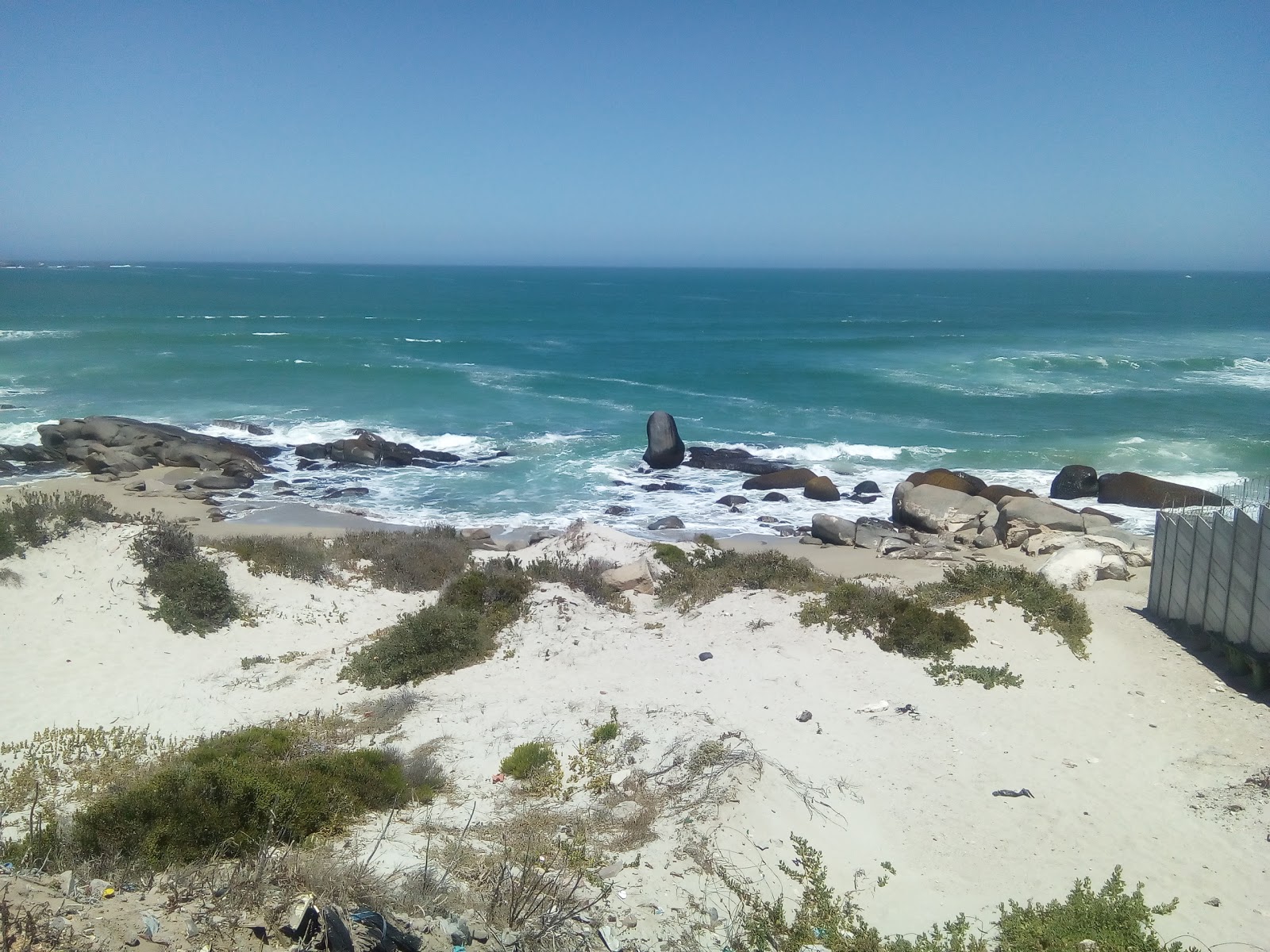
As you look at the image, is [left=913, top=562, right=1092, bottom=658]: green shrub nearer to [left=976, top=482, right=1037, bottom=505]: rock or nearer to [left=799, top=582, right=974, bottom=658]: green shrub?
[left=799, top=582, right=974, bottom=658]: green shrub

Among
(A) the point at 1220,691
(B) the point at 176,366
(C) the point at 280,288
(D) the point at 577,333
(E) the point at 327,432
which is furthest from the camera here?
Answer: (C) the point at 280,288

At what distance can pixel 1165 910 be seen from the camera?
6723 mm

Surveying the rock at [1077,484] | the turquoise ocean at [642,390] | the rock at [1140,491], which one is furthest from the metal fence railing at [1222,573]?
the rock at [1077,484]

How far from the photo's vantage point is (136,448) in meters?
28.3

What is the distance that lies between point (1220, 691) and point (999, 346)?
5258 centimetres

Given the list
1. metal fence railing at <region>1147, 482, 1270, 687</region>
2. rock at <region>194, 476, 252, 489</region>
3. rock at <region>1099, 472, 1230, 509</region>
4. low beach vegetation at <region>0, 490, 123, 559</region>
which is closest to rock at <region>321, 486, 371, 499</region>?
rock at <region>194, 476, 252, 489</region>

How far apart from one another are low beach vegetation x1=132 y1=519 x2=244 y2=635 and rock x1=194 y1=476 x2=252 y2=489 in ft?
40.9

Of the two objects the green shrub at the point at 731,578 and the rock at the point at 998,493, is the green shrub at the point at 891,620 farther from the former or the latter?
the rock at the point at 998,493

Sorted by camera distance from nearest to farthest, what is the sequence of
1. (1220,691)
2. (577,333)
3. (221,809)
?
(221,809) < (1220,691) < (577,333)

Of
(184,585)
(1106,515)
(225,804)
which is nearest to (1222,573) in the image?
(225,804)

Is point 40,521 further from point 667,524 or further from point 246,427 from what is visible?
point 246,427

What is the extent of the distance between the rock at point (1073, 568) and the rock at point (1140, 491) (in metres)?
9.74

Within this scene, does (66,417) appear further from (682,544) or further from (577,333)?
(577,333)

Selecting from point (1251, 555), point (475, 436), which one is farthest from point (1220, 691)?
point (475, 436)
